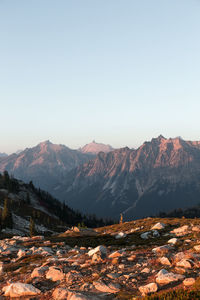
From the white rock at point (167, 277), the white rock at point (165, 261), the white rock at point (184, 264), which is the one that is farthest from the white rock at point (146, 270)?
the white rock at point (184, 264)

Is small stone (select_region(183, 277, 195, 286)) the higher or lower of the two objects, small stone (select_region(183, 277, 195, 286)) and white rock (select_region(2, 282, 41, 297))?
the higher

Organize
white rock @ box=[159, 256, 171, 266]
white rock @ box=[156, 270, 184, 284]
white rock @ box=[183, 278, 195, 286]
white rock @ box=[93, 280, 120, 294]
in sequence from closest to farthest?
1. white rock @ box=[183, 278, 195, 286]
2. white rock @ box=[93, 280, 120, 294]
3. white rock @ box=[156, 270, 184, 284]
4. white rock @ box=[159, 256, 171, 266]

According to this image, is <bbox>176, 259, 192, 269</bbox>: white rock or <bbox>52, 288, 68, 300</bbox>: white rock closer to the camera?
<bbox>52, 288, 68, 300</bbox>: white rock

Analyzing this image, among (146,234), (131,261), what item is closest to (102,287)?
(131,261)

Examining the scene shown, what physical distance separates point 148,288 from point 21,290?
24.9 feet

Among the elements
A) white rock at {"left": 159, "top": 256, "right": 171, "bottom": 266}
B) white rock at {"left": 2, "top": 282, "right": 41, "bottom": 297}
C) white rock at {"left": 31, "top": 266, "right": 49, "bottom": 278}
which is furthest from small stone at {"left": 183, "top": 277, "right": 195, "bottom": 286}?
white rock at {"left": 31, "top": 266, "right": 49, "bottom": 278}

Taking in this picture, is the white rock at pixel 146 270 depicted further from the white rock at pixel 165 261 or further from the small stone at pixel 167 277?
the white rock at pixel 165 261

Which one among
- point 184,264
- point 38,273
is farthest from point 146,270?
point 38,273

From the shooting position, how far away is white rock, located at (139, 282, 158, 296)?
12052mm

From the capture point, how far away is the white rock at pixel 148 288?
12.1m

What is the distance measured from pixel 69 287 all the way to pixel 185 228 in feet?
74.9

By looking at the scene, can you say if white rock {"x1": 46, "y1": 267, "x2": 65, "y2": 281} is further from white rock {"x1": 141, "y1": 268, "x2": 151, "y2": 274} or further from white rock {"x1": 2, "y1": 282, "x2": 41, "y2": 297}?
white rock {"x1": 141, "y1": 268, "x2": 151, "y2": 274}

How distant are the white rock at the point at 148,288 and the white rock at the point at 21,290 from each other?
6.15 metres

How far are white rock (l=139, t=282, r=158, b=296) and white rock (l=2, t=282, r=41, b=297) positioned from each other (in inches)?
242
